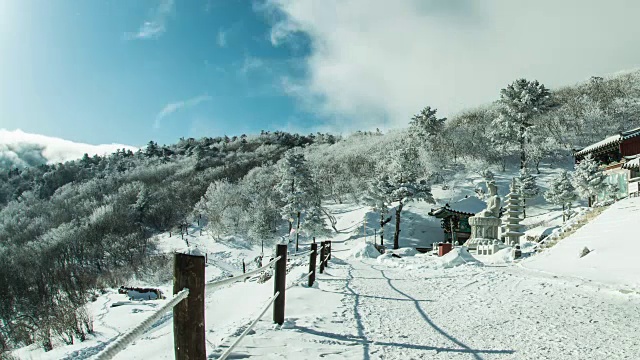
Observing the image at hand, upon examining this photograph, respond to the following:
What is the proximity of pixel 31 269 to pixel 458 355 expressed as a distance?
67.1 m

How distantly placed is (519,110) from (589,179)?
23363mm

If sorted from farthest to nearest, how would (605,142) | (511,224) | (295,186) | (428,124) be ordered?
(428,124)
(295,186)
(605,142)
(511,224)

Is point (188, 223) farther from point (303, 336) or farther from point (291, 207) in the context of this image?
point (303, 336)

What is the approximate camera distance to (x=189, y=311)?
268 centimetres

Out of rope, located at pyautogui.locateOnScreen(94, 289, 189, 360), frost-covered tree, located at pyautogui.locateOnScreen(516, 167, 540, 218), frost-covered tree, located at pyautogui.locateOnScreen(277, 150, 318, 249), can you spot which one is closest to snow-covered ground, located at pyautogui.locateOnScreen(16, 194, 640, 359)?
rope, located at pyautogui.locateOnScreen(94, 289, 189, 360)

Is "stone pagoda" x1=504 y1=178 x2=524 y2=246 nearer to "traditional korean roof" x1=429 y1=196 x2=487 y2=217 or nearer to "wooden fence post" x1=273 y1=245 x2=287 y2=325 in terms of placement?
"wooden fence post" x1=273 y1=245 x2=287 y2=325

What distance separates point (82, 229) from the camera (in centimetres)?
8225

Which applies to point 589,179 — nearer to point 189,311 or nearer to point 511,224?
point 511,224

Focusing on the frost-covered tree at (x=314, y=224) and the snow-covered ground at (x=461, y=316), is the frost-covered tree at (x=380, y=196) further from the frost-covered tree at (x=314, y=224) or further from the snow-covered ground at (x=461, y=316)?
the snow-covered ground at (x=461, y=316)

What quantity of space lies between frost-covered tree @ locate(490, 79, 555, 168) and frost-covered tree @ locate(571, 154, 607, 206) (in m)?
17.9

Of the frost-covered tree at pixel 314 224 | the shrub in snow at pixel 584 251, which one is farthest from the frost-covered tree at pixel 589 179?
the frost-covered tree at pixel 314 224

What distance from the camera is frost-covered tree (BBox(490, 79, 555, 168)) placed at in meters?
53.8

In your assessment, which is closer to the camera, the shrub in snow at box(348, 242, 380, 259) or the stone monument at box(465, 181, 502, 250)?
the stone monument at box(465, 181, 502, 250)

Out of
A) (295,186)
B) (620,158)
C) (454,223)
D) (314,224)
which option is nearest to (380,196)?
(314,224)
